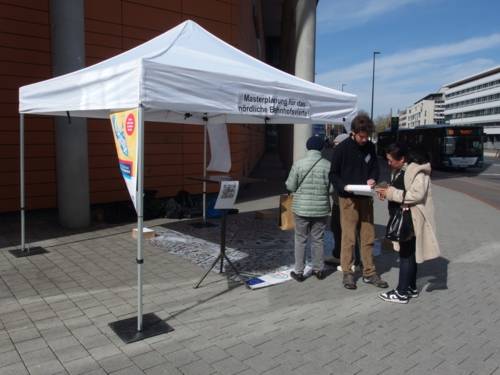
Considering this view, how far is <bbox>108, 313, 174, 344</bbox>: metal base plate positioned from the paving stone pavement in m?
Result: 0.07

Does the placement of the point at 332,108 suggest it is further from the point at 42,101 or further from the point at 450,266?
the point at 42,101

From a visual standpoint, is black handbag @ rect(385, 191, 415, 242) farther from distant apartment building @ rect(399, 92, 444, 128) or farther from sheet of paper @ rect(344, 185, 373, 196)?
distant apartment building @ rect(399, 92, 444, 128)

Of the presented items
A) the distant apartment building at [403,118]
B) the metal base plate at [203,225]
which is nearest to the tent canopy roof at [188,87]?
the metal base plate at [203,225]

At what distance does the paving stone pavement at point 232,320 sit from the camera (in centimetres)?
344

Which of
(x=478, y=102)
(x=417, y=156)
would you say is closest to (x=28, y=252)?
(x=417, y=156)

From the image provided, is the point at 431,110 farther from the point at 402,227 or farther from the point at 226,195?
the point at 226,195

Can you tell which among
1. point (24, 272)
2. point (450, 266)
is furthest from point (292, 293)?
point (24, 272)

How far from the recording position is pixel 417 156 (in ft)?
14.6

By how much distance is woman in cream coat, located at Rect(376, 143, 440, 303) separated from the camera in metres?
4.42

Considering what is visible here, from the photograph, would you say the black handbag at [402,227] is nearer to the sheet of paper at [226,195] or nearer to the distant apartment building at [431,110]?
the sheet of paper at [226,195]

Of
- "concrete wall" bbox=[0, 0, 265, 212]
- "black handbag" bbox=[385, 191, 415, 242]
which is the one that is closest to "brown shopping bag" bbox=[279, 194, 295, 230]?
"black handbag" bbox=[385, 191, 415, 242]

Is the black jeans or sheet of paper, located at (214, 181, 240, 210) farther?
sheet of paper, located at (214, 181, 240, 210)

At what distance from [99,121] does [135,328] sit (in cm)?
700

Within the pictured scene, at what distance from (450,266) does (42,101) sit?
5.86 m
